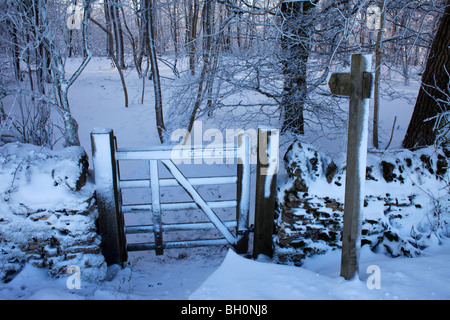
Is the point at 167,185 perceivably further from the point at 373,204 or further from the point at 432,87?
the point at 432,87

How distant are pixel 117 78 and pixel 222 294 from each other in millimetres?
16923

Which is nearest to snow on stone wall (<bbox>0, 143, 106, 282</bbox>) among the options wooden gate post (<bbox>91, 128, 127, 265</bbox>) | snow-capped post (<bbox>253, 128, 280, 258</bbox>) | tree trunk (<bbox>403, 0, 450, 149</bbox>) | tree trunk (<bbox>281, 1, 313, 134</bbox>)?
wooden gate post (<bbox>91, 128, 127, 265</bbox>)

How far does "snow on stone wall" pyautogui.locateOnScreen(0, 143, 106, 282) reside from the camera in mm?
3105

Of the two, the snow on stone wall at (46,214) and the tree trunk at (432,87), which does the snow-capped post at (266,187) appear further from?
the tree trunk at (432,87)

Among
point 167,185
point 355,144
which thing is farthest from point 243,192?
point 355,144

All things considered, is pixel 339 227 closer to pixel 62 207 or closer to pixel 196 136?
pixel 62 207

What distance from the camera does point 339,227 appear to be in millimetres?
3393

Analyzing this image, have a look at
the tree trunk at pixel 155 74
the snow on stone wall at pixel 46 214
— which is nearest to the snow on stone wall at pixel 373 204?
the snow on stone wall at pixel 46 214

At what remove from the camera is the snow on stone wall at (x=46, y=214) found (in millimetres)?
3105

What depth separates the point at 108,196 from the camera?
3354mm

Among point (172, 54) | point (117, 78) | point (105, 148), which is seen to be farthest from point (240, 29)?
point (117, 78)

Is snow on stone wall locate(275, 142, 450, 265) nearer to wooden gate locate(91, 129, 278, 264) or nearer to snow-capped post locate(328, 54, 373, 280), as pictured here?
wooden gate locate(91, 129, 278, 264)

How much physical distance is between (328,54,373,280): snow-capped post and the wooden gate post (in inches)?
83.2

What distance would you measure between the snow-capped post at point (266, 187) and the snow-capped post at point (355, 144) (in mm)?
993
